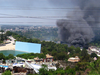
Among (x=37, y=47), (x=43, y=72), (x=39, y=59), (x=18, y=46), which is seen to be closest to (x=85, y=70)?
(x=43, y=72)

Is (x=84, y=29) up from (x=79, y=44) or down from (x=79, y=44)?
up

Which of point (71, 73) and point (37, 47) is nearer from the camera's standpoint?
point (71, 73)

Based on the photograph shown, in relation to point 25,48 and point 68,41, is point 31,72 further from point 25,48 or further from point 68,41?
point 68,41

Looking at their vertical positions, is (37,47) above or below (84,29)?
below

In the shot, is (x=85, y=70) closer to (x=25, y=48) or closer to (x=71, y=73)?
(x=71, y=73)

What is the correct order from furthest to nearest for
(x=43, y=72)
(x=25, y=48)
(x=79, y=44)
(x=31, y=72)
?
(x=79, y=44) → (x=25, y=48) → (x=31, y=72) → (x=43, y=72)

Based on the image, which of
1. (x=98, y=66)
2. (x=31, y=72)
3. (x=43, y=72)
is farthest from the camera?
(x=98, y=66)

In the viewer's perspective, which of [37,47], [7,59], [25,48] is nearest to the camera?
[7,59]

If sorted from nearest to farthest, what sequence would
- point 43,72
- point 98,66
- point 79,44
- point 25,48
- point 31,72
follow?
point 43,72, point 31,72, point 98,66, point 25,48, point 79,44

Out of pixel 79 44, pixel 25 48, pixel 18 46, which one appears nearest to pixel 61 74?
pixel 25 48
